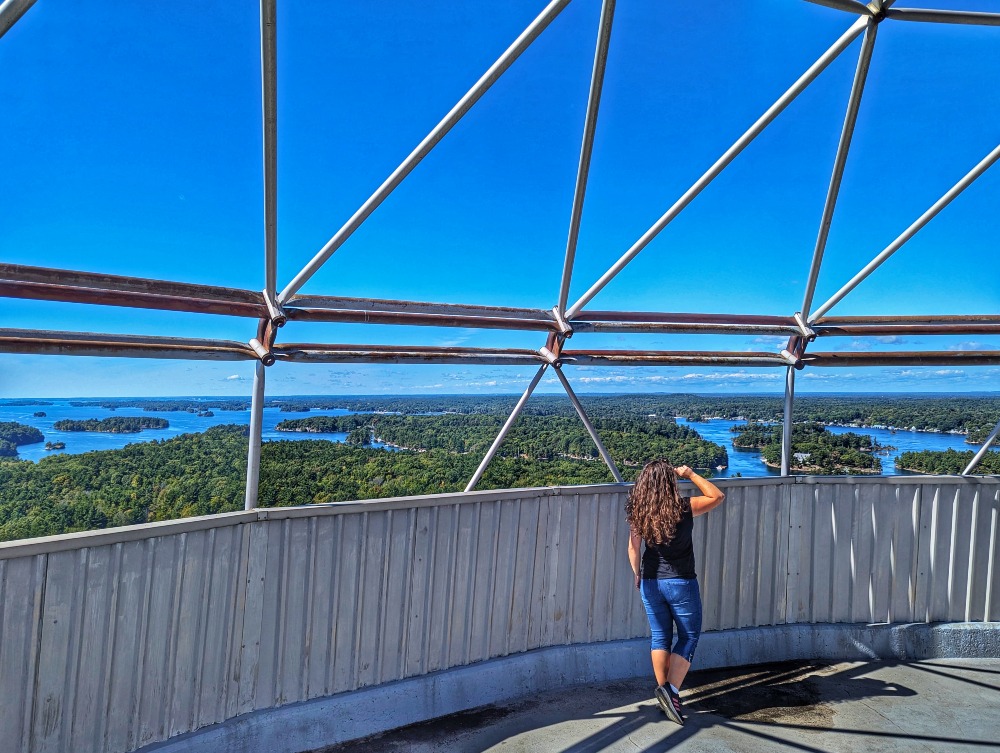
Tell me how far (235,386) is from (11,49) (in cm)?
283

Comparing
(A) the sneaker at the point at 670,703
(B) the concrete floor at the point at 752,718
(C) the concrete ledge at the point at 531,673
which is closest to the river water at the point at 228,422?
(C) the concrete ledge at the point at 531,673

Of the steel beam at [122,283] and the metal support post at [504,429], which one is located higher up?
the steel beam at [122,283]

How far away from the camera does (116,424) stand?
5.42 m

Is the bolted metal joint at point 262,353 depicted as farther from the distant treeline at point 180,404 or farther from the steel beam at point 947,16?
the steel beam at point 947,16

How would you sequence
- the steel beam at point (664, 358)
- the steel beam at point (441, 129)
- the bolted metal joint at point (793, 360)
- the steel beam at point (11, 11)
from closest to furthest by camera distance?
the steel beam at point (11, 11) → the steel beam at point (441, 129) → the steel beam at point (664, 358) → the bolted metal joint at point (793, 360)

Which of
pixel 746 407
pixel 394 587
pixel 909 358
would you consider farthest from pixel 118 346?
pixel 909 358

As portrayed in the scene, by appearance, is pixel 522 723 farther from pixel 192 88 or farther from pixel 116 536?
pixel 192 88

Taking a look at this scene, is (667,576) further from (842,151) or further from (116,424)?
(116,424)

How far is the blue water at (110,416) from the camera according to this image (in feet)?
15.7

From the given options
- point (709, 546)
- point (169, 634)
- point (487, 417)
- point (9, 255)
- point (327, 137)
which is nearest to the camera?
point (9, 255)

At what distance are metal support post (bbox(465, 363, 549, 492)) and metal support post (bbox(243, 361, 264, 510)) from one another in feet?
7.19

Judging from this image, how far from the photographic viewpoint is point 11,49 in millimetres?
4473

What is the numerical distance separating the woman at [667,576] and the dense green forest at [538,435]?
96 centimetres

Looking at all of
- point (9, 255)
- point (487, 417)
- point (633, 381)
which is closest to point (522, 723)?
point (487, 417)
